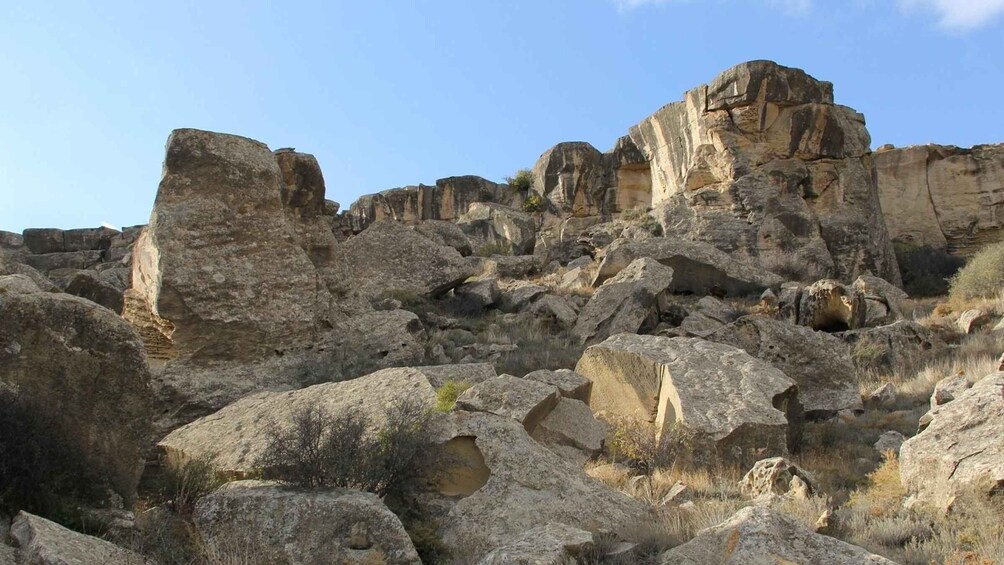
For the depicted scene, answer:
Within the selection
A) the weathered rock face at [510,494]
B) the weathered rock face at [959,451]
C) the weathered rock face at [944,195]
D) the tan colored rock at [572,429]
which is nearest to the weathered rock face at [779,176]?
the weathered rock face at [944,195]

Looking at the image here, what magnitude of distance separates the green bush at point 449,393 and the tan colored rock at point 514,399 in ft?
0.20

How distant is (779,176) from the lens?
2111 cm

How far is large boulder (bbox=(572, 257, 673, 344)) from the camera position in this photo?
12.9 meters

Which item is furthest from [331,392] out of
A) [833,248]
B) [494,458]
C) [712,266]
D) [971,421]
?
[833,248]

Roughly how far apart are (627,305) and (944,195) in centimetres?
1825

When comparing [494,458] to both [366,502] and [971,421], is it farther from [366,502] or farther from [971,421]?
[971,421]

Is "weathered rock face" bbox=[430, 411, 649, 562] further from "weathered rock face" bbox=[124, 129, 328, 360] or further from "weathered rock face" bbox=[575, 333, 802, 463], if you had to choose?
"weathered rock face" bbox=[124, 129, 328, 360]

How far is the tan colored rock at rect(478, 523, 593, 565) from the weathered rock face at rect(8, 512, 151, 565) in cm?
168

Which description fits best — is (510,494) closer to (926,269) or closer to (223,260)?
(223,260)

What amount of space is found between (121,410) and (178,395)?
3673 millimetres

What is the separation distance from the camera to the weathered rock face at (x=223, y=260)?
10.4m

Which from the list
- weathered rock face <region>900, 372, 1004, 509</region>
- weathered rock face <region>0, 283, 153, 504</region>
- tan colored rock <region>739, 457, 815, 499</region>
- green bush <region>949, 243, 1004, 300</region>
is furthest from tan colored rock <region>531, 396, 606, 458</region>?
green bush <region>949, 243, 1004, 300</region>

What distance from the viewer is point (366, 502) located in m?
4.92

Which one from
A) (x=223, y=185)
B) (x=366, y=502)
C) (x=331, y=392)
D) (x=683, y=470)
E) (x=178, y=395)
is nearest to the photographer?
(x=366, y=502)
